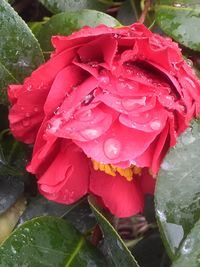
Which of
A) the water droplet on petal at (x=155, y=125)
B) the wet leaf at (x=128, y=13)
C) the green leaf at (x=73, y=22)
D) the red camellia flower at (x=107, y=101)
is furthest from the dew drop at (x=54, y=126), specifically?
the wet leaf at (x=128, y=13)

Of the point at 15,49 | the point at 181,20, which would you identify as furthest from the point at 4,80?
the point at 181,20

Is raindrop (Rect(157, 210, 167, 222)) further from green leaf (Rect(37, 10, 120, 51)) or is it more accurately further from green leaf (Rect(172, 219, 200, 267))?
green leaf (Rect(37, 10, 120, 51))

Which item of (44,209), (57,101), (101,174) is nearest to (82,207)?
(44,209)

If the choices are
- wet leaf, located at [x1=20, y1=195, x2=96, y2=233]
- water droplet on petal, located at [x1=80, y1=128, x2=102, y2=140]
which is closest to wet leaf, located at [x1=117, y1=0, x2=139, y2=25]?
wet leaf, located at [x1=20, y1=195, x2=96, y2=233]

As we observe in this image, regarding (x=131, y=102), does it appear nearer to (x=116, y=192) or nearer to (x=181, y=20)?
(x=116, y=192)

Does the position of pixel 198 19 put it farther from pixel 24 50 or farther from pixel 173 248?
pixel 173 248
